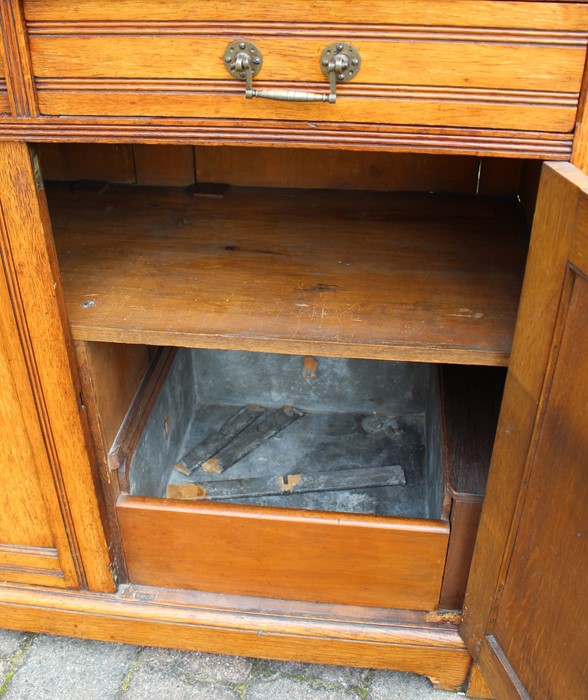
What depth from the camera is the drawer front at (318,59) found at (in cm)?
67

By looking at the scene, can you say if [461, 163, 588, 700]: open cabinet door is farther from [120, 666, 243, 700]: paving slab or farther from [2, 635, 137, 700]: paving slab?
[2, 635, 137, 700]: paving slab

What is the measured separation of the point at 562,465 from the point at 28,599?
881 mm

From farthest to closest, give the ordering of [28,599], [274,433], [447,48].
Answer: [274,433] → [28,599] → [447,48]

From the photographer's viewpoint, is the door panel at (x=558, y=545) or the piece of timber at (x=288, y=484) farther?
the piece of timber at (x=288, y=484)

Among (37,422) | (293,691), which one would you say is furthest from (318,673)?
(37,422)

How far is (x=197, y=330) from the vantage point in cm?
89

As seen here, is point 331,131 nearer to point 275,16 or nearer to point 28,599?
point 275,16

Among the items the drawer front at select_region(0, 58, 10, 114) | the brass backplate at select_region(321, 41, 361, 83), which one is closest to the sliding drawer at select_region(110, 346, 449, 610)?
the drawer front at select_region(0, 58, 10, 114)

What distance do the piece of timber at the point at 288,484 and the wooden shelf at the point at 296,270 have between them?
0.50 meters

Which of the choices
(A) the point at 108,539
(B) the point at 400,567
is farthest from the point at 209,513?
(B) the point at 400,567

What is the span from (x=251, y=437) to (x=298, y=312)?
2.03 feet

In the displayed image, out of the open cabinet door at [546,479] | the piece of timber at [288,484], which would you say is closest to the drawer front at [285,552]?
the open cabinet door at [546,479]

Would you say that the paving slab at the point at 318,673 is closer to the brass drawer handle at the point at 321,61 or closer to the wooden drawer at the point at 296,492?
the wooden drawer at the point at 296,492

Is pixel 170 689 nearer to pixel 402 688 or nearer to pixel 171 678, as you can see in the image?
pixel 171 678
